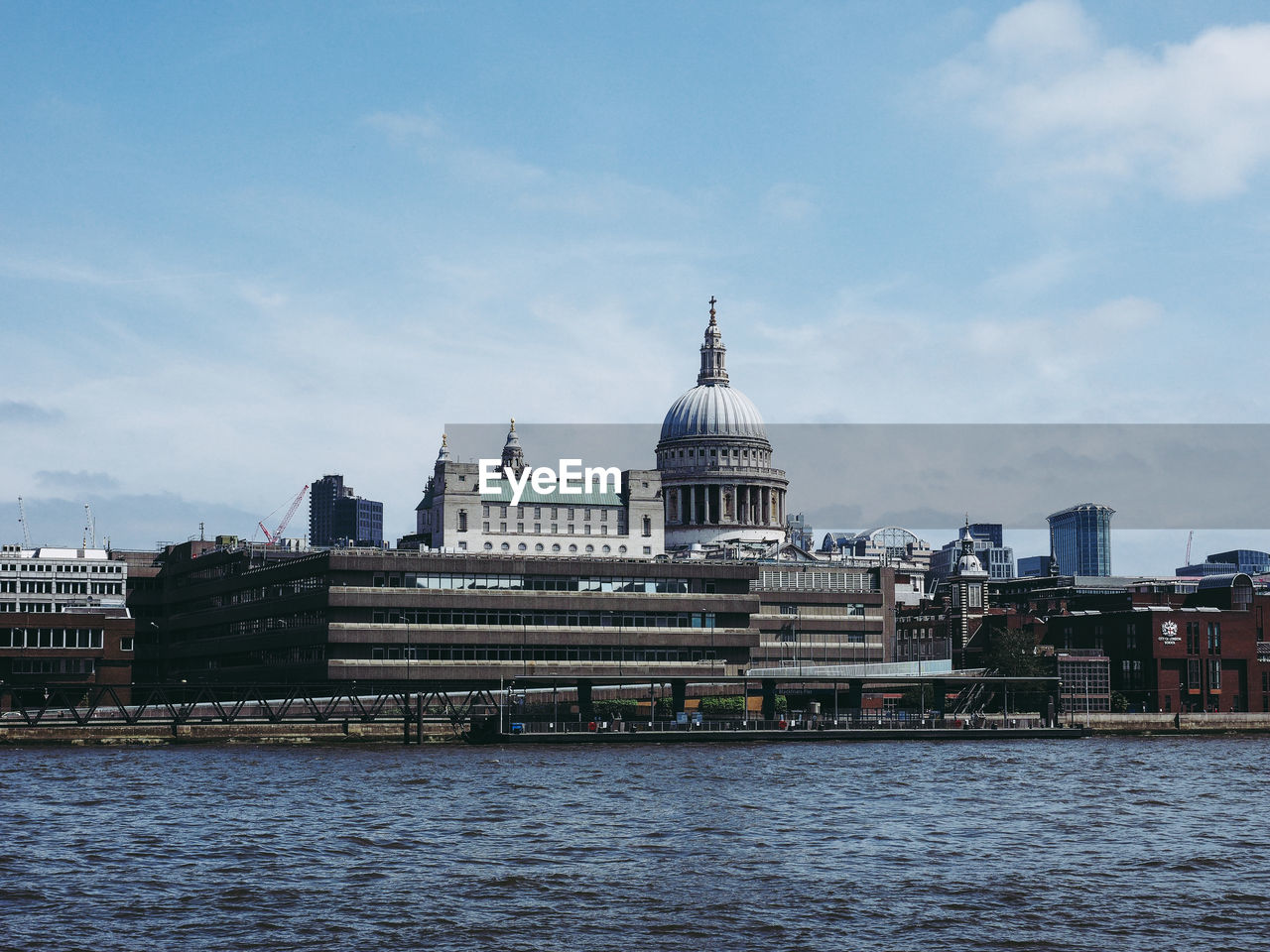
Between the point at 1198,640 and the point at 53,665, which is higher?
the point at 1198,640

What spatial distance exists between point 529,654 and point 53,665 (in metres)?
51.7

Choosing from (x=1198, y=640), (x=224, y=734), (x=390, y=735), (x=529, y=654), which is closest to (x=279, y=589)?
(x=529, y=654)

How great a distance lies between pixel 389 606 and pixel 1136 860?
112 meters

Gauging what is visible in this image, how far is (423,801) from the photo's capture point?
82.8 m

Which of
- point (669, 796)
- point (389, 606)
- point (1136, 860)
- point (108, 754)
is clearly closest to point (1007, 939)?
point (1136, 860)

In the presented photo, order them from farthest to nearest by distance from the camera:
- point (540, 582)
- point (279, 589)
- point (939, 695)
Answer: point (939, 695) → point (279, 589) → point (540, 582)

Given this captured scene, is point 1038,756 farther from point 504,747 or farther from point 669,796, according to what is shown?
point 669,796

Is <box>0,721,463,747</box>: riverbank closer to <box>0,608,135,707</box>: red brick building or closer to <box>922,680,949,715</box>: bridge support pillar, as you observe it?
<box>0,608,135,707</box>: red brick building

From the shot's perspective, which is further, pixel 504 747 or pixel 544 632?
pixel 544 632

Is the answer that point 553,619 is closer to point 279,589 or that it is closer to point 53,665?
point 279,589

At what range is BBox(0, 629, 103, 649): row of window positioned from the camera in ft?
604

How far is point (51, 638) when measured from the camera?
185375 mm

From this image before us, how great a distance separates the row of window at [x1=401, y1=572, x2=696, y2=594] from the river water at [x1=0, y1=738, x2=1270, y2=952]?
205 ft

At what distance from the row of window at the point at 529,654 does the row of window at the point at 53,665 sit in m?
38.0
